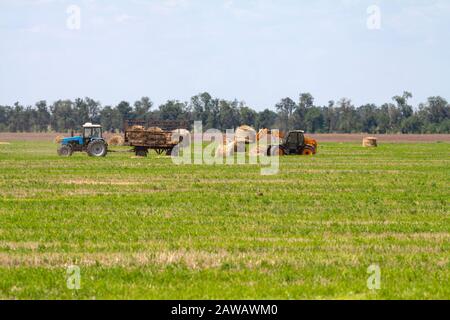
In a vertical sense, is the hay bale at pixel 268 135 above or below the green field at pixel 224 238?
above

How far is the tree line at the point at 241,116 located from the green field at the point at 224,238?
369 ft

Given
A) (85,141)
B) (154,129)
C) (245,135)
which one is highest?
(154,129)

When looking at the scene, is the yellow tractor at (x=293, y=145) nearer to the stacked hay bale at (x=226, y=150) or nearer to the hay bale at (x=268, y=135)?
the hay bale at (x=268, y=135)

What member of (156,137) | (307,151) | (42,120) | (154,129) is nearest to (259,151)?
(307,151)

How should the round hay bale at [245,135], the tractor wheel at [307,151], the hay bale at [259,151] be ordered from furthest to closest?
the round hay bale at [245,135]
the tractor wheel at [307,151]
the hay bale at [259,151]

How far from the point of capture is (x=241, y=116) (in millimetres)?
146375

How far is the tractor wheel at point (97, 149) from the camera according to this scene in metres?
44.2

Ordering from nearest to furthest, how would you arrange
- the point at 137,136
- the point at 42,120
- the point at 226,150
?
the point at 137,136
the point at 226,150
the point at 42,120

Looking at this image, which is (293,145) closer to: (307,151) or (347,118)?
(307,151)

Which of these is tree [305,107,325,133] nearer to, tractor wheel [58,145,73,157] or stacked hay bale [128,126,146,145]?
stacked hay bale [128,126,146,145]

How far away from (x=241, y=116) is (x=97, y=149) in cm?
10266

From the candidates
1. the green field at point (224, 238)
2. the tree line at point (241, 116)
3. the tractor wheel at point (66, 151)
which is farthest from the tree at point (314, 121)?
the green field at point (224, 238)
